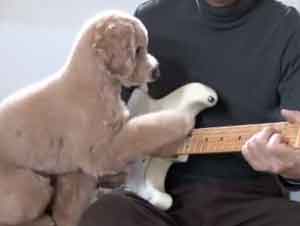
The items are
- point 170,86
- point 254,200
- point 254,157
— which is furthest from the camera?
point 170,86

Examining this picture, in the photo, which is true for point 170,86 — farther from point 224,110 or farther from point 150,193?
point 150,193

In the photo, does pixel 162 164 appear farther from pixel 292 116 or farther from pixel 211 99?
pixel 292 116

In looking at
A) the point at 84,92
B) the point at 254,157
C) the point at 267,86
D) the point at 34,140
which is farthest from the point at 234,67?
the point at 34,140

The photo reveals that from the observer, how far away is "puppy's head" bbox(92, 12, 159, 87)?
118cm

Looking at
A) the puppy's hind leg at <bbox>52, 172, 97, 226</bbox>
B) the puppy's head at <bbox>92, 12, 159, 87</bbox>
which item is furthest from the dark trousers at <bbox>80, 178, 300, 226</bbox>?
the puppy's head at <bbox>92, 12, 159, 87</bbox>

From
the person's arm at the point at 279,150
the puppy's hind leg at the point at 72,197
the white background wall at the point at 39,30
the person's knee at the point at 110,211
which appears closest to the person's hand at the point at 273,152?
the person's arm at the point at 279,150

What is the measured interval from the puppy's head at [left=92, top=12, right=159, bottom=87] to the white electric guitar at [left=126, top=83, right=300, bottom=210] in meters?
0.15

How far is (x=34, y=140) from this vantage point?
1230 millimetres

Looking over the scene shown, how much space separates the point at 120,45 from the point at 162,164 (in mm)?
329

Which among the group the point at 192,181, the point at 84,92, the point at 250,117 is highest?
the point at 84,92

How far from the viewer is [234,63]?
1.38 metres

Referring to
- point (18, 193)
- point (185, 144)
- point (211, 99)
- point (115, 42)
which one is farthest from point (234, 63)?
point (18, 193)

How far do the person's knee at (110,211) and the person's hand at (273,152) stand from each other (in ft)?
0.88

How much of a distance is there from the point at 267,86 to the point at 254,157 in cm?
22
